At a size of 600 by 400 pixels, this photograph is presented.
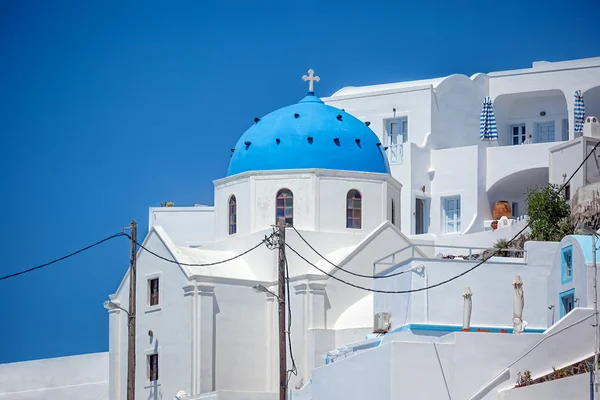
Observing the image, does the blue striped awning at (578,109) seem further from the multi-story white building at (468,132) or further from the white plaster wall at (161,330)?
the white plaster wall at (161,330)

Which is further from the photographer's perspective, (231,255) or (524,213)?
(524,213)

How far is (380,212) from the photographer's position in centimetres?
4825

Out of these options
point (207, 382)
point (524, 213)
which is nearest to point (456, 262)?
point (207, 382)

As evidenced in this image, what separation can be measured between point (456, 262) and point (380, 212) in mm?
8195

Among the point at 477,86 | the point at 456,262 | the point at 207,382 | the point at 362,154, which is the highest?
the point at 477,86

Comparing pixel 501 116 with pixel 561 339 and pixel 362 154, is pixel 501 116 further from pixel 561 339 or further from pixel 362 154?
pixel 561 339

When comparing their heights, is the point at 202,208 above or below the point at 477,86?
below

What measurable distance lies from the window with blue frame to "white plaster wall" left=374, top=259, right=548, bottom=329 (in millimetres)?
2457

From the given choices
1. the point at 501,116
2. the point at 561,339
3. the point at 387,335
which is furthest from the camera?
the point at 501,116

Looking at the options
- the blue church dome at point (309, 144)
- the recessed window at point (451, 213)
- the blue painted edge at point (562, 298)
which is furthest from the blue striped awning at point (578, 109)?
the blue painted edge at point (562, 298)

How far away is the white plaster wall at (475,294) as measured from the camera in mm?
40062

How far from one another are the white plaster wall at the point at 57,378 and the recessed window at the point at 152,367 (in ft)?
15.3

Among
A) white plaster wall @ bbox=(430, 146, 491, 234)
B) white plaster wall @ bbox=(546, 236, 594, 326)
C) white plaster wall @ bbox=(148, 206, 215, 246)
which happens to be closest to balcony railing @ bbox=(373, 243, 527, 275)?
white plaster wall @ bbox=(546, 236, 594, 326)

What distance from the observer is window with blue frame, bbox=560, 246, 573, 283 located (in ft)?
124
